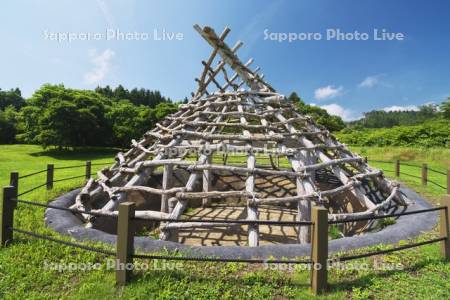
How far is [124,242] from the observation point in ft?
9.47

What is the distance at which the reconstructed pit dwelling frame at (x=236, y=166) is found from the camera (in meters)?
4.66

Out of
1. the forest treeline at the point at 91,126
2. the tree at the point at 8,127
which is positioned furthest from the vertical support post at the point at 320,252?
the tree at the point at 8,127

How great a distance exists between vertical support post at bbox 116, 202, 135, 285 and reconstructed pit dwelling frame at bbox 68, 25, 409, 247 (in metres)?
1.02

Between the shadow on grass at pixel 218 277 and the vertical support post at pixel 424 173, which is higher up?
the vertical support post at pixel 424 173

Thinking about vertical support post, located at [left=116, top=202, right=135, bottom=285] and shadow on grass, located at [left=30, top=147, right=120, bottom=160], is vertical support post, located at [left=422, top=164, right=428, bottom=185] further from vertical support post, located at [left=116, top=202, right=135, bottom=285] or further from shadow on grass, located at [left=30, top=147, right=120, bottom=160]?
shadow on grass, located at [left=30, top=147, right=120, bottom=160]

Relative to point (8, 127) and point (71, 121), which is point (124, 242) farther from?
point (8, 127)

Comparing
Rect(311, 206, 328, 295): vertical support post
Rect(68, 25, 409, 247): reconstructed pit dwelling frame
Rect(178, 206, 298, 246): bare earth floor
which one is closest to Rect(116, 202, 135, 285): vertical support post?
Rect(68, 25, 409, 247): reconstructed pit dwelling frame

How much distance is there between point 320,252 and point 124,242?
217 cm

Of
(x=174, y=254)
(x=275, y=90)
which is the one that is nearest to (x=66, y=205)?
(x=174, y=254)

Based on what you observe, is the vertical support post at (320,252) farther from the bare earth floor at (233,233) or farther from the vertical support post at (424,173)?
the vertical support post at (424,173)

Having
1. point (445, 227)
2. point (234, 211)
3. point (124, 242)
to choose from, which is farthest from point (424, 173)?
point (124, 242)

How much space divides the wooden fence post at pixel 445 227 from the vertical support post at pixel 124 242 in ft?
13.5

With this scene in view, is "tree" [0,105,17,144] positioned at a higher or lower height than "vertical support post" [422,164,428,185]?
higher

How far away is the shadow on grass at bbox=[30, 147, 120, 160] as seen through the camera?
79.9ft
